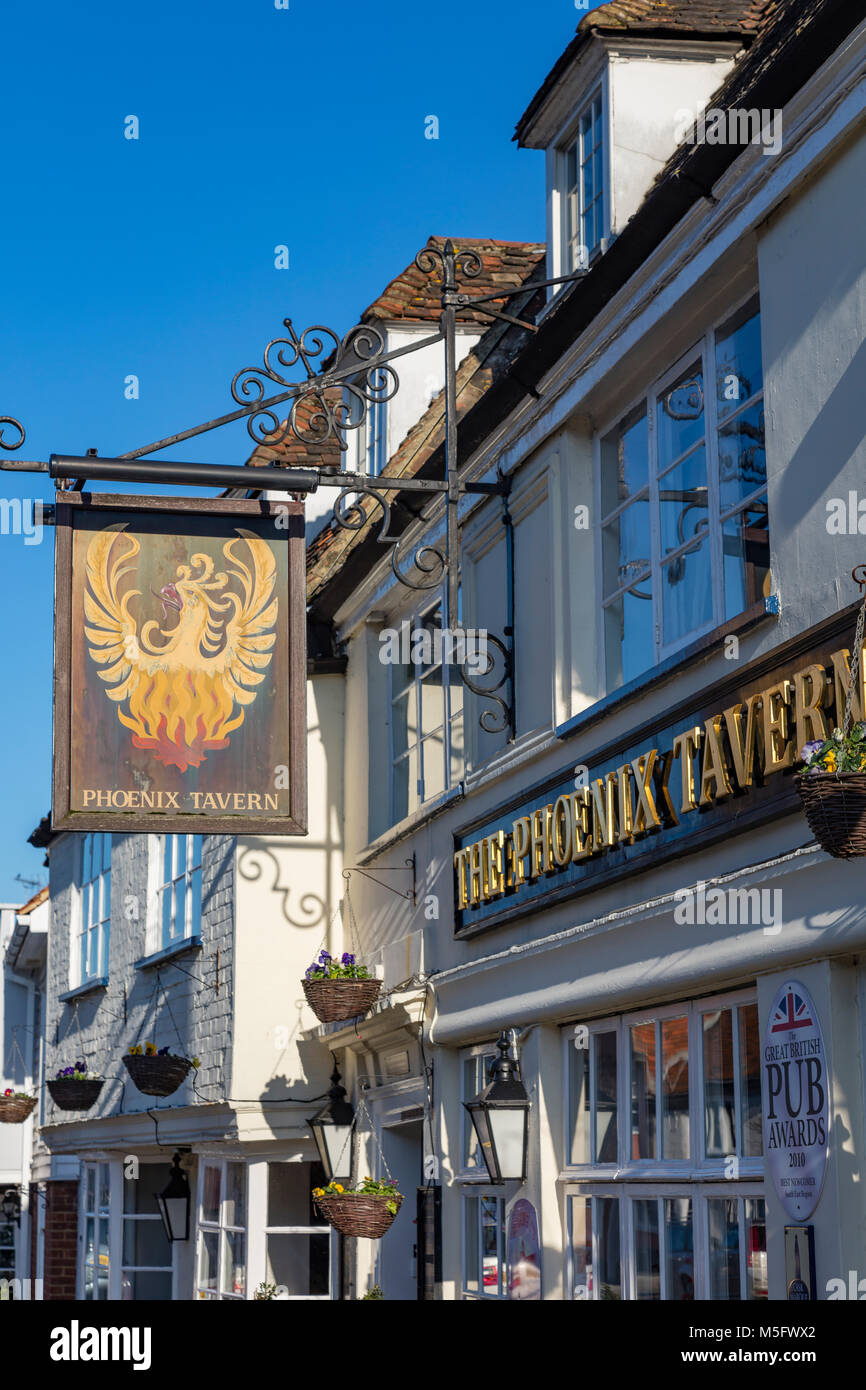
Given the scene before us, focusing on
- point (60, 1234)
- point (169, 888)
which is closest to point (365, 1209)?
point (169, 888)

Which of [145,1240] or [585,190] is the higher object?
[585,190]

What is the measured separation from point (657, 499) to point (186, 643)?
2.46 metres

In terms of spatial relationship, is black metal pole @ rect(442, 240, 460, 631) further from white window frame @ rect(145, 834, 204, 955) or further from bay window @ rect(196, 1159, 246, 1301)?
bay window @ rect(196, 1159, 246, 1301)

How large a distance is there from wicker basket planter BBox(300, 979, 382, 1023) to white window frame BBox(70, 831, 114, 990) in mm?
6498

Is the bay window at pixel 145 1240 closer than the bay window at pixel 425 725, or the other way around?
the bay window at pixel 425 725

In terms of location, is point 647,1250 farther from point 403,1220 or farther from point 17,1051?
point 17,1051

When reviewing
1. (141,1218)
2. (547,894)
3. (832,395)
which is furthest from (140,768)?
(141,1218)

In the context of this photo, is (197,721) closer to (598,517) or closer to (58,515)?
(58,515)

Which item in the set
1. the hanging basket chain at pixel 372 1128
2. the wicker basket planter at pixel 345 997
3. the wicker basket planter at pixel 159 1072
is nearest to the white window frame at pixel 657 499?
the wicker basket planter at pixel 345 997

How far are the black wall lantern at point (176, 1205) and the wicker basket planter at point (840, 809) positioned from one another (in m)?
11.5

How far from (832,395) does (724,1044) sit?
8.98 ft

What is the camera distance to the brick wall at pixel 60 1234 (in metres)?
21.7

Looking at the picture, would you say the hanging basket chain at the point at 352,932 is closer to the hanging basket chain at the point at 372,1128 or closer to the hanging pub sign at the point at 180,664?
the hanging basket chain at the point at 372,1128

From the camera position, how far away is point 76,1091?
1650 cm
